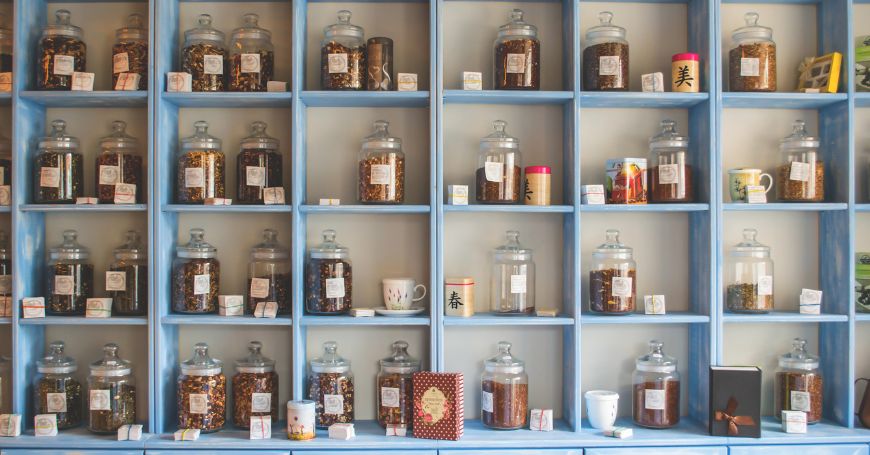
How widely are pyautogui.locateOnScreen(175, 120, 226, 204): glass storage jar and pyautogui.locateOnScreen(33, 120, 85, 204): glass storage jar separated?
15.8 inches

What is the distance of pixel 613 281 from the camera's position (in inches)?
110

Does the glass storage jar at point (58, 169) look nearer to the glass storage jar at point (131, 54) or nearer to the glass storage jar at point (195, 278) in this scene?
the glass storage jar at point (131, 54)

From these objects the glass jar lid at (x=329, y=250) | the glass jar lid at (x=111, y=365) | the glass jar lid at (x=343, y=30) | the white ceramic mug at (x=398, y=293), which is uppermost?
the glass jar lid at (x=343, y=30)

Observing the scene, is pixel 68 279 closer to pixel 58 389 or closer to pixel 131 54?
pixel 58 389

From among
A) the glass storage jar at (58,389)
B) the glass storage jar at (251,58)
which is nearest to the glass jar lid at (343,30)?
the glass storage jar at (251,58)

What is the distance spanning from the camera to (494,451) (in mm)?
2617

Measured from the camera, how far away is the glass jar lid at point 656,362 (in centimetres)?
282

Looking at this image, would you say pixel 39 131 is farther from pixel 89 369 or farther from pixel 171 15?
pixel 89 369

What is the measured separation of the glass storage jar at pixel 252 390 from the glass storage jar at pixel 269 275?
0.18m

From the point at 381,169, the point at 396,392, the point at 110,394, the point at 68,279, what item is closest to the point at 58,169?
the point at 68,279

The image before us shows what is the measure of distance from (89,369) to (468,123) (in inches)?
72.5

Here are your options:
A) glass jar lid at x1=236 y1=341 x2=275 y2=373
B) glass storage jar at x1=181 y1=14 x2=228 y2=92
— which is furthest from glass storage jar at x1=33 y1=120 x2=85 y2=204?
glass jar lid at x1=236 y1=341 x2=275 y2=373

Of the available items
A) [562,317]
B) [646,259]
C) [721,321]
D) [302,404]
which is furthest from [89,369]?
[721,321]

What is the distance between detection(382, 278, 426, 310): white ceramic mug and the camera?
9.28 feet
